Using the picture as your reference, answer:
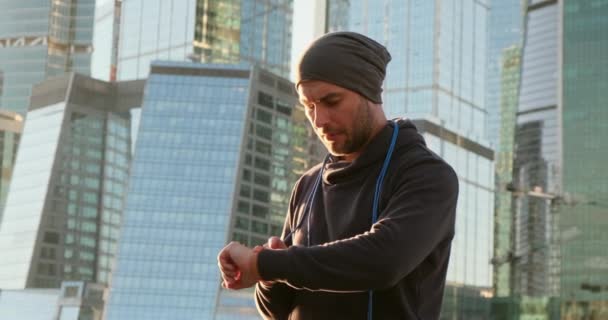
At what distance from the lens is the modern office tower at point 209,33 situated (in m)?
140

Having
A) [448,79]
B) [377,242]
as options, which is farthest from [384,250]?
[448,79]

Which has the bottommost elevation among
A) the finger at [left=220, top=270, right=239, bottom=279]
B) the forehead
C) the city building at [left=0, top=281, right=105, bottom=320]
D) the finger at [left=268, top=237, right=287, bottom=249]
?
the finger at [left=220, top=270, right=239, bottom=279]

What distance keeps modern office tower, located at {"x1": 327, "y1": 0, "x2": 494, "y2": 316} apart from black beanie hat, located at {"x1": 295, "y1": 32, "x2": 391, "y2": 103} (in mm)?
152688

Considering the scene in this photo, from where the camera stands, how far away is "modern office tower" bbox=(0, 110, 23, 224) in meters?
151

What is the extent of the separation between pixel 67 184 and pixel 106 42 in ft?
138

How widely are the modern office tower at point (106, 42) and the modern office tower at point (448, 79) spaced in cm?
3365

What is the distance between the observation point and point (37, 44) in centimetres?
16512

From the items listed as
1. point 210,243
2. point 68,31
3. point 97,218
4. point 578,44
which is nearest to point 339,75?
point 210,243

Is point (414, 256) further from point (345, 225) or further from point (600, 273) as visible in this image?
point (600, 273)

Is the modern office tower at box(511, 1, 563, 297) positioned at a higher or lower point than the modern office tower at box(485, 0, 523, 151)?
lower

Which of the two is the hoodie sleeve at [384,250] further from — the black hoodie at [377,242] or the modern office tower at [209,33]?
the modern office tower at [209,33]

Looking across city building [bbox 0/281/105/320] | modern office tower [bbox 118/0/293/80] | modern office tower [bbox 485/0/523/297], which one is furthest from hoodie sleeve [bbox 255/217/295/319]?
modern office tower [bbox 485/0/523/297]

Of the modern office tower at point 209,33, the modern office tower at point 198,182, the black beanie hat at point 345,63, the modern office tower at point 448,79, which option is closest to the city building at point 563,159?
the modern office tower at point 448,79

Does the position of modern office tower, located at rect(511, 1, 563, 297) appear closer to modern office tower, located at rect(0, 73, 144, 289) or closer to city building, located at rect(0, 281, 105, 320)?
modern office tower, located at rect(0, 73, 144, 289)
